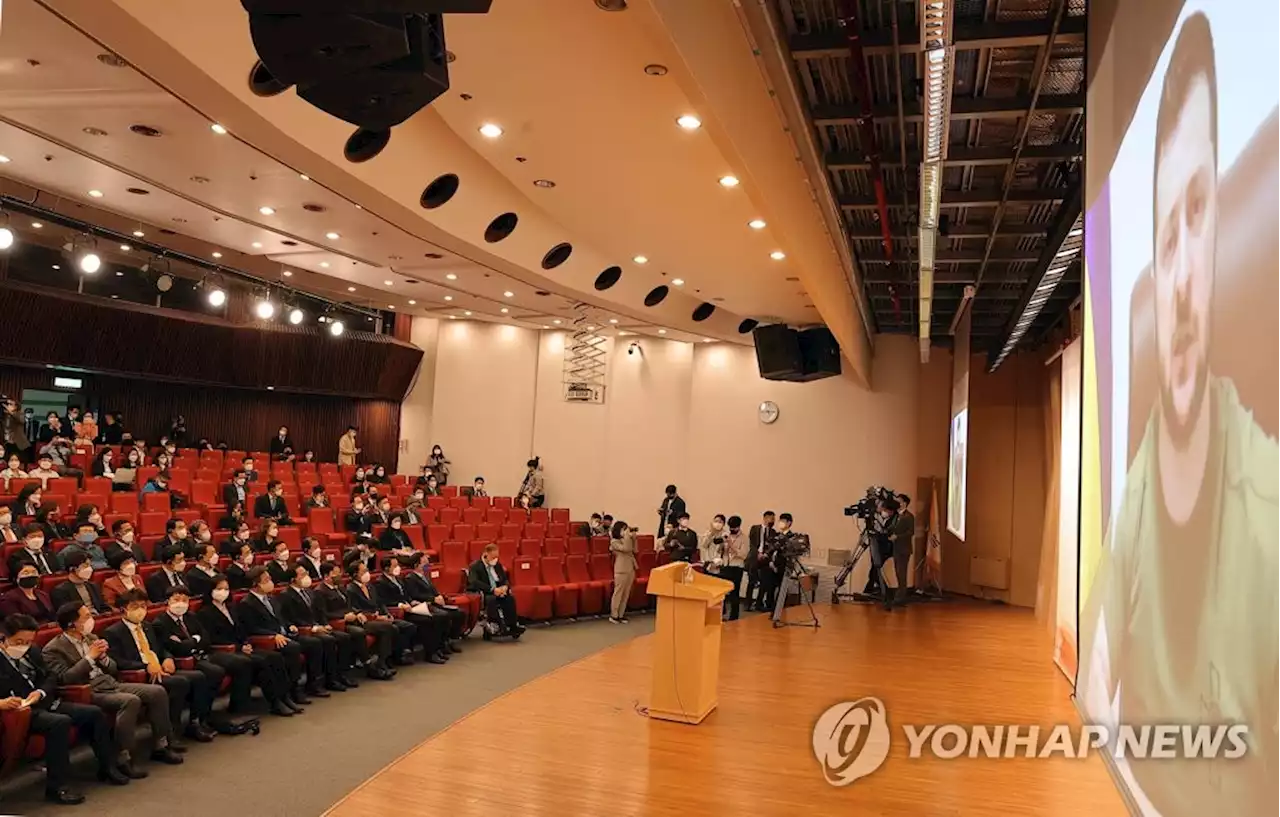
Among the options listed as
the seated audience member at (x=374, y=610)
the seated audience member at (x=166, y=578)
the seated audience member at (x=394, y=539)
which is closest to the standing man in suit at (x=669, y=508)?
the seated audience member at (x=394, y=539)

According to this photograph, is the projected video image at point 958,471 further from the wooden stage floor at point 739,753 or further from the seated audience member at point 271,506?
the seated audience member at point 271,506

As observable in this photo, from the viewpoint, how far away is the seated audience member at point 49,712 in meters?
4.70

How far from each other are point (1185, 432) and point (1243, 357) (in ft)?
1.69

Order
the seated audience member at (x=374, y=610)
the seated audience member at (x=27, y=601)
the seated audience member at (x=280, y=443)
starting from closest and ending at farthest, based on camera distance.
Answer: the seated audience member at (x=27, y=601) → the seated audience member at (x=374, y=610) → the seated audience member at (x=280, y=443)

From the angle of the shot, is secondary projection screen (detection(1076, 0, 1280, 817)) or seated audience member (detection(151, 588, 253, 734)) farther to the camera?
seated audience member (detection(151, 588, 253, 734))

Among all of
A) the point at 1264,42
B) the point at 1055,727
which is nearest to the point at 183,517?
the point at 1055,727

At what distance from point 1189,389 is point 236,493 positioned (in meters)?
10.6

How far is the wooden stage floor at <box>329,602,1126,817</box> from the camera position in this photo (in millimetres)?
4402

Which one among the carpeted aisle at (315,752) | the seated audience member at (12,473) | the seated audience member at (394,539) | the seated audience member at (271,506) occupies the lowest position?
the carpeted aisle at (315,752)

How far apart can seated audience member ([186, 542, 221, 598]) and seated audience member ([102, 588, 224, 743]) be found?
3.75ft

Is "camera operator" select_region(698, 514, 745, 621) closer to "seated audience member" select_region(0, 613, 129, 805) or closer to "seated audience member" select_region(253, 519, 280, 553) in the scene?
"seated audience member" select_region(253, 519, 280, 553)

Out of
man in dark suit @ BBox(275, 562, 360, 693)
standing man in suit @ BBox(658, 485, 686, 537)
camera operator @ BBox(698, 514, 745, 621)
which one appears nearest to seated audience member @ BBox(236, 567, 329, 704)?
man in dark suit @ BBox(275, 562, 360, 693)

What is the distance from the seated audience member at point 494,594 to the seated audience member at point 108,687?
4.13 m

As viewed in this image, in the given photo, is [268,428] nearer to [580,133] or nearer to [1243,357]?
[580,133]
